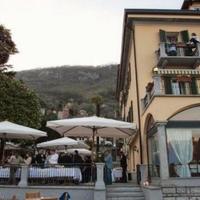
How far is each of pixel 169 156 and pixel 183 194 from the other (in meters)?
1.76

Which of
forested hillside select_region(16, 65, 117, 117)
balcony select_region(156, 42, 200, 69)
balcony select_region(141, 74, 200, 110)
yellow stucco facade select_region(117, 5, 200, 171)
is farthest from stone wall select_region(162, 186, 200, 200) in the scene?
forested hillside select_region(16, 65, 117, 117)

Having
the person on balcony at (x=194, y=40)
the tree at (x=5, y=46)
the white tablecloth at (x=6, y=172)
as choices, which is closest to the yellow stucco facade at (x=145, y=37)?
the person on balcony at (x=194, y=40)

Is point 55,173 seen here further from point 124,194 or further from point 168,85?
point 168,85

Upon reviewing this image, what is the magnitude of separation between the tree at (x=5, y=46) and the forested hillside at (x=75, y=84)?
47273mm

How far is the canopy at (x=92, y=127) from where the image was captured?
13.3m

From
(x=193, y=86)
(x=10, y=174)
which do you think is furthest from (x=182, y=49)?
(x=10, y=174)

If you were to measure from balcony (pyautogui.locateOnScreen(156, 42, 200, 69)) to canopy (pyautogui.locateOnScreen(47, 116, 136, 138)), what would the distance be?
5.13 m

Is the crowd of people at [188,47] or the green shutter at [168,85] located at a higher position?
the crowd of people at [188,47]

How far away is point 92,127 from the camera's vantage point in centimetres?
1459

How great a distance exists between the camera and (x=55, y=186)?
12.6 m

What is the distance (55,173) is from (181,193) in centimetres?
522

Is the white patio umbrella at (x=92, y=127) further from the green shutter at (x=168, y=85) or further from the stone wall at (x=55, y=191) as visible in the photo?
the stone wall at (x=55, y=191)

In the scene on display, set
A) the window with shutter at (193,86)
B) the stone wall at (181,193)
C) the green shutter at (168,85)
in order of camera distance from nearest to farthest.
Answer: the stone wall at (181,193), the green shutter at (168,85), the window with shutter at (193,86)

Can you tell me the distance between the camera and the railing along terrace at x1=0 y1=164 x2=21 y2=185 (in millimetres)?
13352
